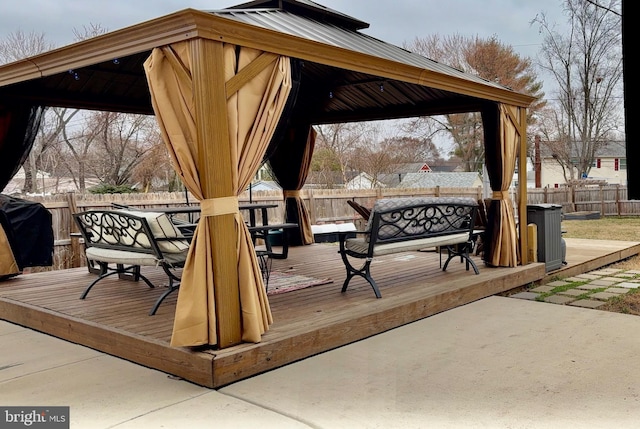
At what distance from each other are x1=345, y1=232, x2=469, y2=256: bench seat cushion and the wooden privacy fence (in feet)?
7.18

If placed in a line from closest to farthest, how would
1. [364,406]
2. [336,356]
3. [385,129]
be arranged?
[364,406] < [336,356] < [385,129]

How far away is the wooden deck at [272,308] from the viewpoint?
3670 mm

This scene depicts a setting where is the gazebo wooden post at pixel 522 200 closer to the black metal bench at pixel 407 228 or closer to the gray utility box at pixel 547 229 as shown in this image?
the gray utility box at pixel 547 229

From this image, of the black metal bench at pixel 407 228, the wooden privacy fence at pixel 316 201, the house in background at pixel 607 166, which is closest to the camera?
the black metal bench at pixel 407 228

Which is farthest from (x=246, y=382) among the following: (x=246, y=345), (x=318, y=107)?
(x=318, y=107)

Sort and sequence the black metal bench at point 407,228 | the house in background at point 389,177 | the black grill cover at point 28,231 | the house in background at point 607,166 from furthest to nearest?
the house in background at point 607,166 < the house in background at point 389,177 < the black grill cover at point 28,231 < the black metal bench at point 407,228

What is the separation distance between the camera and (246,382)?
11.7ft

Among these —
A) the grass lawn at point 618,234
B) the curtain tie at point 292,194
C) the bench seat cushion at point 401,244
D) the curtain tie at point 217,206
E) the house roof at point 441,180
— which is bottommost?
the grass lawn at point 618,234

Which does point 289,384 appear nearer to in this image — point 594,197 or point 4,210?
point 4,210

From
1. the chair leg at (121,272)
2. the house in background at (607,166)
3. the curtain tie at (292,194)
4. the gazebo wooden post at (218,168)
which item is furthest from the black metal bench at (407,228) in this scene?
the house in background at (607,166)

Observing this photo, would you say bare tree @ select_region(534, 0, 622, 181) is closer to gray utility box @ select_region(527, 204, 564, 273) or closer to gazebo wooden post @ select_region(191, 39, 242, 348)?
gray utility box @ select_region(527, 204, 564, 273)

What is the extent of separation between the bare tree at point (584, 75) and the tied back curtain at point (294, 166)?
16152 millimetres

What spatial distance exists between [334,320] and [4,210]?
4.05 m

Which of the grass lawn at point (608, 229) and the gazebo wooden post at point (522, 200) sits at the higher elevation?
the gazebo wooden post at point (522, 200)
